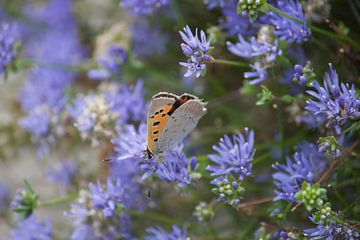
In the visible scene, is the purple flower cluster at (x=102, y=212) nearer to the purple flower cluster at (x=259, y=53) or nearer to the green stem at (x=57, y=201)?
the green stem at (x=57, y=201)

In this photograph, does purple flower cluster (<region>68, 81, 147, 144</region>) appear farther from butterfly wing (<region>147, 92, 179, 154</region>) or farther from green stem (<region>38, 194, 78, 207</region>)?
butterfly wing (<region>147, 92, 179, 154</region>)

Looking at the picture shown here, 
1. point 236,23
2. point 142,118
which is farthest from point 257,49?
point 142,118

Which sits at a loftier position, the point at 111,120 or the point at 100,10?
the point at 100,10

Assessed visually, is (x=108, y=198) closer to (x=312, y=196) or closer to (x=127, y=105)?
(x=127, y=105)

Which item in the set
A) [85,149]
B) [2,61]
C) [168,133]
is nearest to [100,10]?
[85,149]

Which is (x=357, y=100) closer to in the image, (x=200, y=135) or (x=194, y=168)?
(x=194, y=168)

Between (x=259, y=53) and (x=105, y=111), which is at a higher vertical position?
(x=105, y=111)

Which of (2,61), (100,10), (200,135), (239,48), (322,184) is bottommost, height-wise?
(322,184)
